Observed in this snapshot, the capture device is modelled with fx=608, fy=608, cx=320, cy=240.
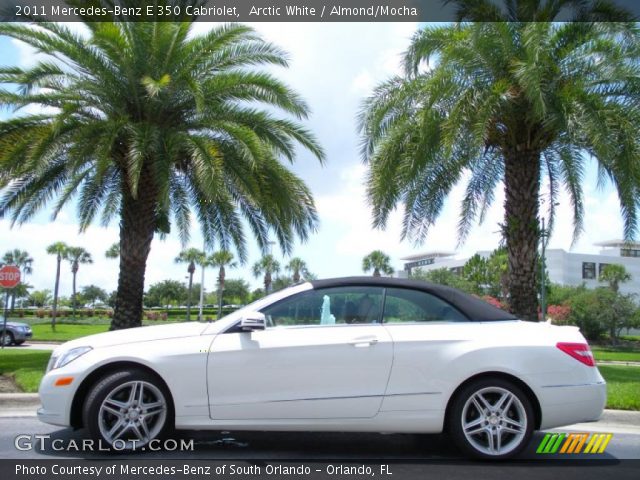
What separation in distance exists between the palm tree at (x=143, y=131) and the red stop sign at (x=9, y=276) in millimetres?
2680

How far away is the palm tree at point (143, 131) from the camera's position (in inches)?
472

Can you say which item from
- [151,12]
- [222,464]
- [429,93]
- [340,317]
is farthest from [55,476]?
[151,12]

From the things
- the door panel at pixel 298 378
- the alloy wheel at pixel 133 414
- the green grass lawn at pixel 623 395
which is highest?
the door panel at pixel 298 378

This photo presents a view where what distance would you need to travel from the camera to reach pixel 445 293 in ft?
17.6

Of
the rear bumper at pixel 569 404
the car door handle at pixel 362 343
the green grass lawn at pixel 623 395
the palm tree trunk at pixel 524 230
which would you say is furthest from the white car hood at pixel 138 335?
the palm tree trunk at pixel 524 230

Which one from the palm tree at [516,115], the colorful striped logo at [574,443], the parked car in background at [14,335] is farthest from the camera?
the parked car in background at [14,335]

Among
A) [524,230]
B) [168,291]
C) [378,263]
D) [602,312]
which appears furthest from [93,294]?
[524,230]

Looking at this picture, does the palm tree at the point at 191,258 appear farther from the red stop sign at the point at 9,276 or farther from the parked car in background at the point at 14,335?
the red stop sign at the point at 9,276

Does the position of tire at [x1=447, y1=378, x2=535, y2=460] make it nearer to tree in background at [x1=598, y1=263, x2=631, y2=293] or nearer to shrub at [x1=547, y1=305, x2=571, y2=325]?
shrub at [x1=547, y1=305, x2=571, y2=325]

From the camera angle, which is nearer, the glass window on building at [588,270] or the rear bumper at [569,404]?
the rear bumper at [569,404]

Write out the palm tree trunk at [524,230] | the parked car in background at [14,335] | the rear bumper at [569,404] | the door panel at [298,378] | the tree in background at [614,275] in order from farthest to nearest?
the tree in background at [614,275] < the parked car in background at [14,335] < the palm tree trunk at [524,230] < the rear bumper at [569,404] < the door panel at [298,378]

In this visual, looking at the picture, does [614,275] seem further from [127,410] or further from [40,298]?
[40,298]

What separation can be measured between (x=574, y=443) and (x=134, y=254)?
9947mm

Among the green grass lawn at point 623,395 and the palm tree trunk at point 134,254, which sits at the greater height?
the palm tree trunk at point 134,254
